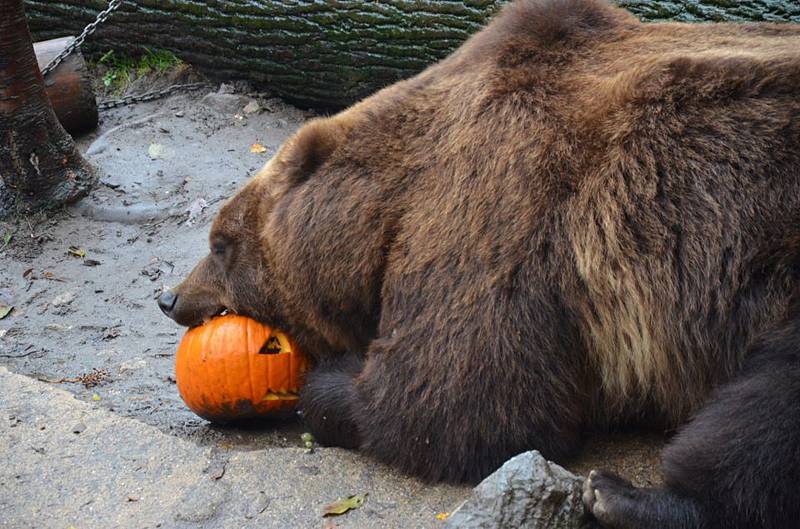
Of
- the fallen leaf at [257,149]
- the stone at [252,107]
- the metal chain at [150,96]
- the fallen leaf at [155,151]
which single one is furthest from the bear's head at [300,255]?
the metal chain at [150,96]

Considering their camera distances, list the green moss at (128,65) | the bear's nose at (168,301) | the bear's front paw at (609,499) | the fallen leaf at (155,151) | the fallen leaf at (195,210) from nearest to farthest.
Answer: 1. the bear's front paw at (609,499)
2. the bear's nose at (168,301)
3. the fallen leaf at (195,210)
4. the fallen leaf at (155,151)
5. the green moss at (128,65)

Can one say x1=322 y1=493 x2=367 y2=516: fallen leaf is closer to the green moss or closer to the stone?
the stone

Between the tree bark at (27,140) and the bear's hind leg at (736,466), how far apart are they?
5.15 metres

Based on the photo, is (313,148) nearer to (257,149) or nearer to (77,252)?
(77,252)

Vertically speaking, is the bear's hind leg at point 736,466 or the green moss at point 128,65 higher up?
the green moss at point 128,65

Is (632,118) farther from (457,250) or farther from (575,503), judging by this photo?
(575,503)

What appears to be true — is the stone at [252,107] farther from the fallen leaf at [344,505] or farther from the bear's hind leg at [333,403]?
the fallen leaf at [344,505]

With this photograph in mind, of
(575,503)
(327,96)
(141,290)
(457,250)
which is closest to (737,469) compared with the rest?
(575,503)

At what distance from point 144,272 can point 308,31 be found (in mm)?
2524

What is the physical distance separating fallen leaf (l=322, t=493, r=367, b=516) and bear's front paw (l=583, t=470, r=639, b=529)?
Result: 0.90 m

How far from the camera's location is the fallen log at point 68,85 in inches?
325

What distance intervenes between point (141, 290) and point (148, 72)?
3.37 m

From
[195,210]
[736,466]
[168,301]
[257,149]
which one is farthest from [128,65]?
[736,466]

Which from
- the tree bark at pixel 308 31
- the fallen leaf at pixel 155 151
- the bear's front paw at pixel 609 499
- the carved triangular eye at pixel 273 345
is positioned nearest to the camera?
the bear's front paw at pixel 609 499
